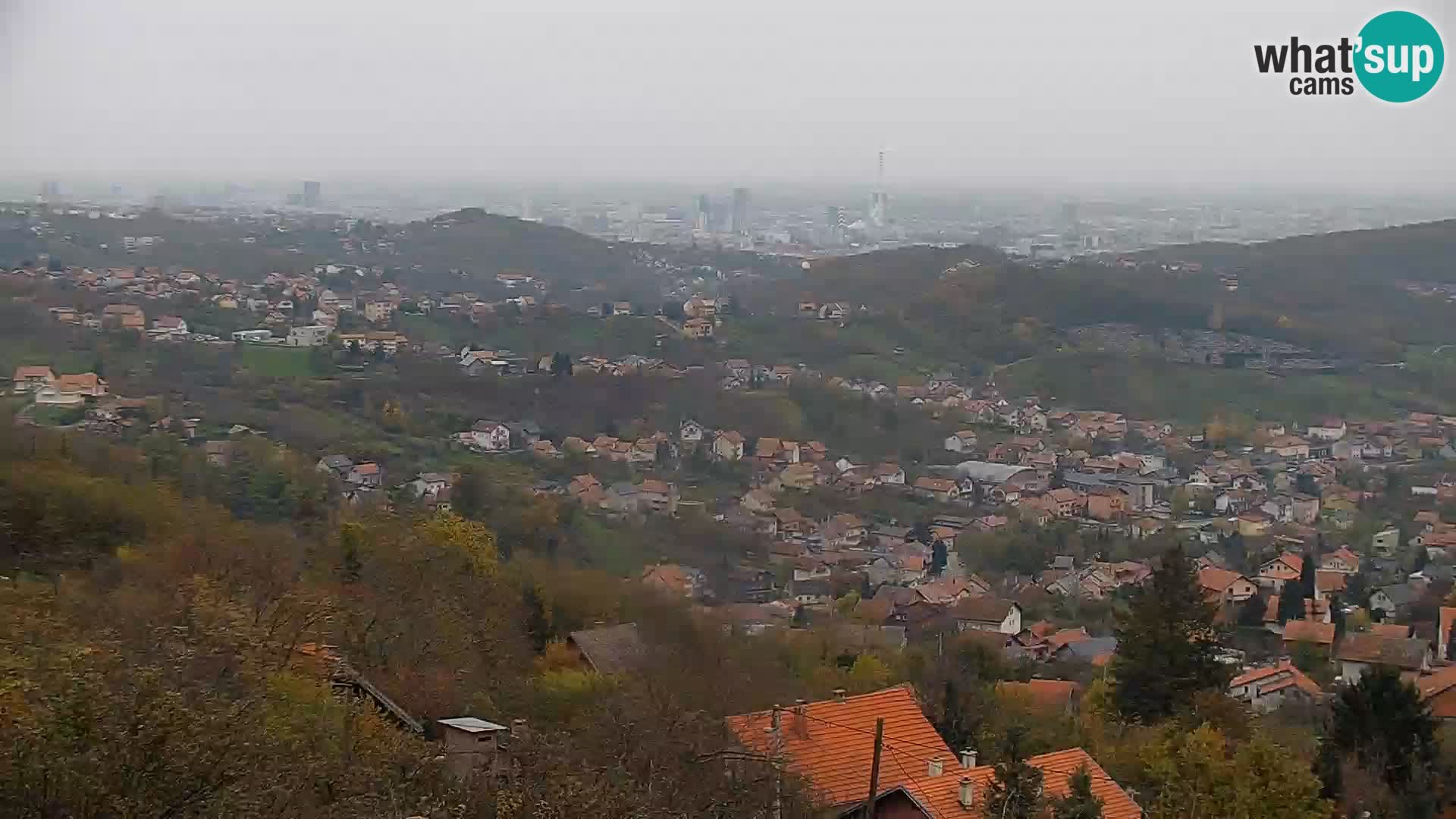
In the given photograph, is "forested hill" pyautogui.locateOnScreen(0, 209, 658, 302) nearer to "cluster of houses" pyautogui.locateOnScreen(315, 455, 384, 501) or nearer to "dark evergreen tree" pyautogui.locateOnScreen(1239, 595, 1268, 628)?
"cluster of houses" pyautogui.locateOnScreen(315, 455, 384, 501)

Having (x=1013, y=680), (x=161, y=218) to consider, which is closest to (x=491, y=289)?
(x=161, y=218)

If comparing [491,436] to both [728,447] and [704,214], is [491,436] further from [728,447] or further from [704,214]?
[704,214]

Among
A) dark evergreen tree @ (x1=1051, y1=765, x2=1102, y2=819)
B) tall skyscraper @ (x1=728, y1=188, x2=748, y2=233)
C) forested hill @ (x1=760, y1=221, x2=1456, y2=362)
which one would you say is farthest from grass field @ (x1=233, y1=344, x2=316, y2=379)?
tall skyscraper @ (x1=728, y1=188, x2=748, y2=233)

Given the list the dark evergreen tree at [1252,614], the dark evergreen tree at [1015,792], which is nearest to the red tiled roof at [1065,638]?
the dark evergreen tree at [1252,614]

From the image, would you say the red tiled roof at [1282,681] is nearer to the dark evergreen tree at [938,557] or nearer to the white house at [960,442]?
the dark evergreen tree at [938,557]

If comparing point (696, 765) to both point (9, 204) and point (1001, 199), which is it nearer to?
point (9, 204)
